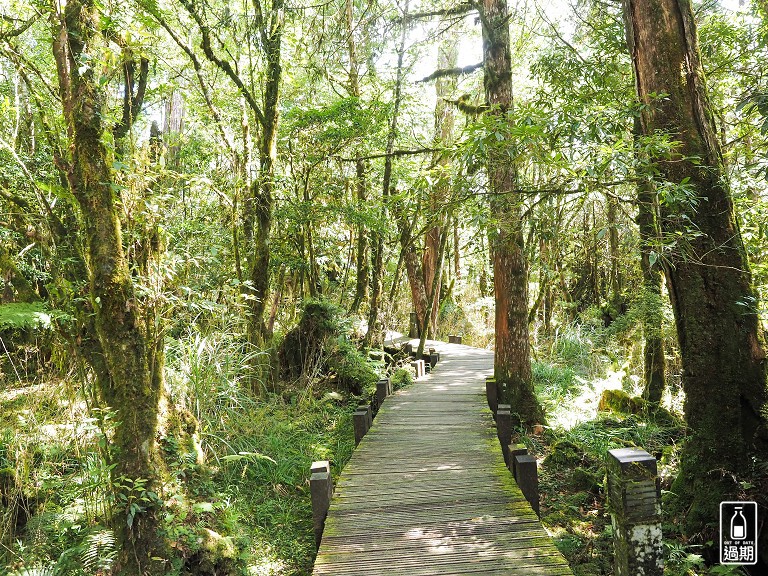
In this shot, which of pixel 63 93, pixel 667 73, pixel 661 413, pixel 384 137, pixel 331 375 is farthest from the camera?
pixel 384 137

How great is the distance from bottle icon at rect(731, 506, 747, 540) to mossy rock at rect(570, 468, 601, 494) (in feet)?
5.43

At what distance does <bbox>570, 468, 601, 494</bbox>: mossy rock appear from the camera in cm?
636

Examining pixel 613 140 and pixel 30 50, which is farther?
pixel 30 50

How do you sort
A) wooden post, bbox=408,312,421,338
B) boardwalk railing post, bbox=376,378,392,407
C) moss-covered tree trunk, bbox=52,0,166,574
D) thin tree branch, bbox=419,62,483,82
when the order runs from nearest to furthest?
moss-covered tree trunk, bbox=52,0,166,574 < boardwalk railing post, bbox=376,378,392,407 < thin tree branch, bbox=419,62,483,82 < wooden post, bbox=408,312,421,338

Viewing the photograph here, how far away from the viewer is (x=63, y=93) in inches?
162

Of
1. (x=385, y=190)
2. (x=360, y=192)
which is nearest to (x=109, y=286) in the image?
(x=385, y=190)

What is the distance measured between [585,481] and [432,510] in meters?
2.86

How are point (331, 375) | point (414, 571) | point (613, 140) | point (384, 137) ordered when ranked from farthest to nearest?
1. point (384, 137)
2. point (331, 375)
3. point (613, 140)
4. point (414, 571)

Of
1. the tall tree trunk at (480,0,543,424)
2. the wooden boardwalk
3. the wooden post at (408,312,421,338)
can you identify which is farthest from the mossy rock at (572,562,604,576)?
the wooden post at (408,312,421,338)

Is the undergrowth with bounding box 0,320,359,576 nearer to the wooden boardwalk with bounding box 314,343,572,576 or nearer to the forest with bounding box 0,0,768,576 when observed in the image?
the forest with bounding box 0,0,768,576

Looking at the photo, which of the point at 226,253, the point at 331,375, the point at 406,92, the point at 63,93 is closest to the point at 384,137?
the point at 406,92

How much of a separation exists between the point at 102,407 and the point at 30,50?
892 centimetres

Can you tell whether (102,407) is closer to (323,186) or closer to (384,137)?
(323,186)

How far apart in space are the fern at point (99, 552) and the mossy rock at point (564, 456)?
5276 millimetres
